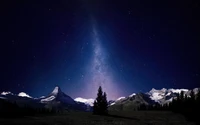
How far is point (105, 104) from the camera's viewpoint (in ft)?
268

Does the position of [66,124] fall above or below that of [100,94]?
below

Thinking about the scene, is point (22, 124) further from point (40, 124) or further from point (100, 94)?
point (100, 94)

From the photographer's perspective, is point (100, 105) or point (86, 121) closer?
point (86, 121)

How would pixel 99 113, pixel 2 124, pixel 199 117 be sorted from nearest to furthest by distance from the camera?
pixel 2 124, pixel 199 117, pixel 99 113

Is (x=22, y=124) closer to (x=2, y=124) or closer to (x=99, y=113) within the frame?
(x=2, y=124)

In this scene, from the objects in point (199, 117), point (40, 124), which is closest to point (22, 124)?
point (40, 124)

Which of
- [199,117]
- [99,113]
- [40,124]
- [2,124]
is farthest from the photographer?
[99,113]

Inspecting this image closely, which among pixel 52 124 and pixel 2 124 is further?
pixel 52 124

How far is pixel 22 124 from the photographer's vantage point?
3691 cm

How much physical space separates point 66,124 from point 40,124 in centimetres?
484

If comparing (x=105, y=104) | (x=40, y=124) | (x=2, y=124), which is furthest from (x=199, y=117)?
(x=2, y=124)

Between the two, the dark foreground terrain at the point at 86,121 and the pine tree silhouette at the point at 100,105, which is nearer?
the dark foreground terrain at the point at 86,121

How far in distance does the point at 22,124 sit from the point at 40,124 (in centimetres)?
305

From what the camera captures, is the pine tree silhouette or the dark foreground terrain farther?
the pine tree silhouette
